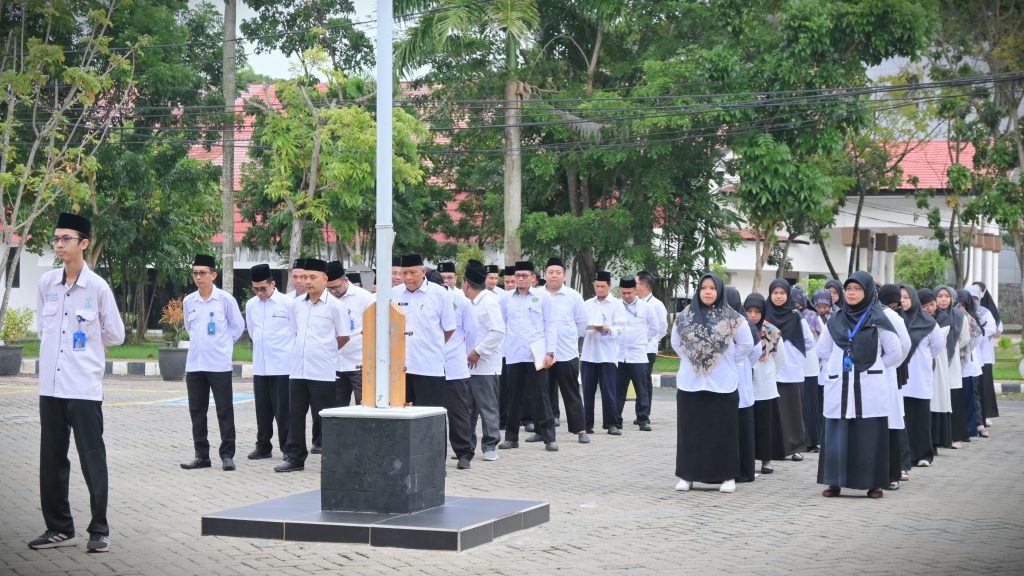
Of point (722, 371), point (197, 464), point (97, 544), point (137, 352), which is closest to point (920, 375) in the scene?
point (722, 371)

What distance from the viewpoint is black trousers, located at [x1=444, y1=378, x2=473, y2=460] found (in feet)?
Result: 41.1

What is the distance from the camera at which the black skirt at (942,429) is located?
14.8 m

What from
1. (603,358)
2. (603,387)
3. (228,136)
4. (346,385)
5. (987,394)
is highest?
(228,136)

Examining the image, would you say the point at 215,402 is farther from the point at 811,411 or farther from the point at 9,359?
the point at 9,359

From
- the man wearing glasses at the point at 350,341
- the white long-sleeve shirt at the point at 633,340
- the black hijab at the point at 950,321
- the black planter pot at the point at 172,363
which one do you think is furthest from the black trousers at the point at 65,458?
the black planter pot at the point at 172,363

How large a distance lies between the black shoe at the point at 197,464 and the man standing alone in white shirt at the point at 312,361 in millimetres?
694

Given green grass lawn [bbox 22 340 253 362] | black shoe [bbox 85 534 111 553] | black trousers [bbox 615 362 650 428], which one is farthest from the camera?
green grass lawn [bbox 22 340 253 362]

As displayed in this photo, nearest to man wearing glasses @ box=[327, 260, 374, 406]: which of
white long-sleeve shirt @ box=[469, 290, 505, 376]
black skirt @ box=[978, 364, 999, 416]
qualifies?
white long-sleeve shirt @ box=[469, 290, 505, 376]

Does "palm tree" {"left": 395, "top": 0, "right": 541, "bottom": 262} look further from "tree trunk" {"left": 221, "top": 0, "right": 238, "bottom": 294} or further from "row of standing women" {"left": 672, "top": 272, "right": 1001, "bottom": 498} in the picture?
"row of standing women" {"left": 672, "top": 272, "right": 1001, "bottom": 498}

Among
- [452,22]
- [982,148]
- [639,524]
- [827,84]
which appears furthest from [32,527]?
[982,148]

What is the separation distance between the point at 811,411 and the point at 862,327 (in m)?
4.21

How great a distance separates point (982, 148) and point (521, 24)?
14.1 m

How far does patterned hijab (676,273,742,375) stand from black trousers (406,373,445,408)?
2450 mm

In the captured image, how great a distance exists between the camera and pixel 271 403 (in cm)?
1299
